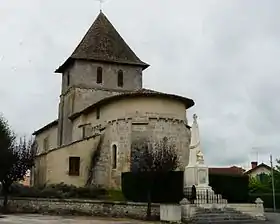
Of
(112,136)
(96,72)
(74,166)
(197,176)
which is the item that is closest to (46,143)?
(96,72)

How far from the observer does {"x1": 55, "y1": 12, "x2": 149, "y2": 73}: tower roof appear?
42031 mm

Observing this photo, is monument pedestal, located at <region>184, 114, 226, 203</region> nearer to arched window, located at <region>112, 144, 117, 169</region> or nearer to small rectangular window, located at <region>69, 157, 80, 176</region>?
arched window, located at <region>112, 144, 117, 169</region>

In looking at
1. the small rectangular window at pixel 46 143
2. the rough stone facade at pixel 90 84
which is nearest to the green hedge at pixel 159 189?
the rough stone facade at pixel 90 84

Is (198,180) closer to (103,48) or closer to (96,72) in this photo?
(96,72)

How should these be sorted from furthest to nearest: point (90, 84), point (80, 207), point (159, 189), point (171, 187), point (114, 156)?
point (90, 84) → point (114, 156) → point (159, 189) → point (171, 187) → point (80, 207)

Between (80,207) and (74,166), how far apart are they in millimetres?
9094

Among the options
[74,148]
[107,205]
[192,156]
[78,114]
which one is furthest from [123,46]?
[107,205]

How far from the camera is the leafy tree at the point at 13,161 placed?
2683 centimetres

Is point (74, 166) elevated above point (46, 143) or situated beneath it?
situated beneath

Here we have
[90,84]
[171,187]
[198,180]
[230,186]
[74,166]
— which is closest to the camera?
[198,180]

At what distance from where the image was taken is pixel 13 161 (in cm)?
2723

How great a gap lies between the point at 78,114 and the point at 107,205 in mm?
15505

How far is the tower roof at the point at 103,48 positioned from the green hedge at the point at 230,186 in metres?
17.1

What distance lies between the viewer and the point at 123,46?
44.2 metres
